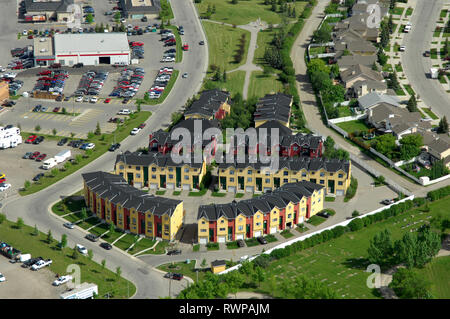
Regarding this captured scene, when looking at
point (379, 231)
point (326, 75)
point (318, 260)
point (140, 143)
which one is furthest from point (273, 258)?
point (326, 75)

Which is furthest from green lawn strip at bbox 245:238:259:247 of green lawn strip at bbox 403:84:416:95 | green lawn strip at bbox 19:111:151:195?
green lawn strip at bbox 403:84:416:95

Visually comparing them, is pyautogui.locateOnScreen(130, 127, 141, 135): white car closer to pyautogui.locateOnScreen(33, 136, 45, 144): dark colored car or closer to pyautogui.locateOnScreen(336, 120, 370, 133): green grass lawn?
pyautogui.locateOnScreen(33, 136, 45, 144): dark colored car

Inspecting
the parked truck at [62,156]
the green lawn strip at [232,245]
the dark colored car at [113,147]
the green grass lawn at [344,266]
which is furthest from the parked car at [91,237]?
the dark colored car at [113,147]

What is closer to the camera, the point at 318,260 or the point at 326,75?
the point at 318,260

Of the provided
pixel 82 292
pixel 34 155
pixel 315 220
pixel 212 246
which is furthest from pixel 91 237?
pixel 315 220

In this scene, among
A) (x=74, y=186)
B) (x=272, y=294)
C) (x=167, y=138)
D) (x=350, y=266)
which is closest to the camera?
(x=272, y=294)

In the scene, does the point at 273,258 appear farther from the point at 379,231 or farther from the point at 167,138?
the point at 167,138

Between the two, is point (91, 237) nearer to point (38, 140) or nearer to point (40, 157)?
point (40, 157)
